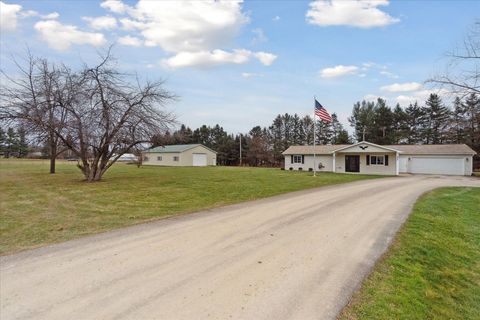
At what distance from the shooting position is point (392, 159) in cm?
2975

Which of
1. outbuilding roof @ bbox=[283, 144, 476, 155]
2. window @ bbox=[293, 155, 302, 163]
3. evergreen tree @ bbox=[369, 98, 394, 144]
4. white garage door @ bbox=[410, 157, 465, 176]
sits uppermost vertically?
evergreen tree @ bbox=[369, 98, 394, 144]

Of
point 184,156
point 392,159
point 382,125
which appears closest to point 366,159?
point 392,159

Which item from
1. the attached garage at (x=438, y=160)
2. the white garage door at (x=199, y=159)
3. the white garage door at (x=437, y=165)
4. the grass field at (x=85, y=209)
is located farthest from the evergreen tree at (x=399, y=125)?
the grass field at (x=85, y=209)

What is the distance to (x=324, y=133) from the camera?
2405 inches

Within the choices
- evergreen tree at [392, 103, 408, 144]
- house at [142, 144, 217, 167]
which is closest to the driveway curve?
house at [142, 144, 217, 167]

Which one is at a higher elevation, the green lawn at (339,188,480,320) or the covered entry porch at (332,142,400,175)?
the covered entry porch at (332,142,400,175)

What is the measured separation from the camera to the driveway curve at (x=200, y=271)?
11.7 feet

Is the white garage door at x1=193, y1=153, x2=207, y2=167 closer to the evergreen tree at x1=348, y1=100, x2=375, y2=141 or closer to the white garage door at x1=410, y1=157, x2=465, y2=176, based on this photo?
the evergreen tree at x1=348, y1=100, x2=375, y2=141

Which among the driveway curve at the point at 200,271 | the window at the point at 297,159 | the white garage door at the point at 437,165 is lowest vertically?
the driveway curve at the point at 200,271

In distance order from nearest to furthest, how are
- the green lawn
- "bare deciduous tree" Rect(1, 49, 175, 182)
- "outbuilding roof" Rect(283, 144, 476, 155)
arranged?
the green lawn < "bare deciduous tree" Rect(1, 49, 175, 182) < "outbuilding roof" Rect(283, 144, 476, 155)

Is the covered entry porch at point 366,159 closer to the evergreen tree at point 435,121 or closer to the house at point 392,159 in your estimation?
the house at point 392,159

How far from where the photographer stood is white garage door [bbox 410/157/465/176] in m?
30.1

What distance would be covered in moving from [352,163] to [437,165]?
7.84m

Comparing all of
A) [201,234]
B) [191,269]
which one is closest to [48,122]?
[201,234]
